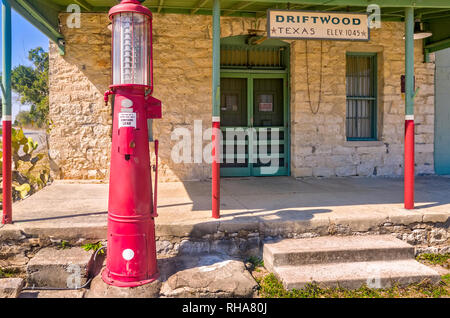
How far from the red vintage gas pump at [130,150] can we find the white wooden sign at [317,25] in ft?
6.28

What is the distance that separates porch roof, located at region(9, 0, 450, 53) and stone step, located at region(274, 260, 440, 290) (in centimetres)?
335

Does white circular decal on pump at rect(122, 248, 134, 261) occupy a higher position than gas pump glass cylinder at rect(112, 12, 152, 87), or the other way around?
gas pump glass cylinder at rect(112, 12, 152, 87)

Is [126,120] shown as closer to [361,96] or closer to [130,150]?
[130,150]

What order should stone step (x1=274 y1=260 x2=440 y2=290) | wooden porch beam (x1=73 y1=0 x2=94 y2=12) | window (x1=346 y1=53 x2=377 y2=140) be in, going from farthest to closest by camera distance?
window (x1=346 y1=53 x2=377 y2=140), wooden porch beam (x1=73 y1=0 x2=94 y2=12), stone step (x1=274 y1=260 x2=440 y2=290)

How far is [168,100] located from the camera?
7.23m

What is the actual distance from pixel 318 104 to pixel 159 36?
3367mm

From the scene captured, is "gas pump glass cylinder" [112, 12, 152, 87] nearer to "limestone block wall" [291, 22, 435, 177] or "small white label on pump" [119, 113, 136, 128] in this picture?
"small white label on pump" [119, 113, 136, 128]

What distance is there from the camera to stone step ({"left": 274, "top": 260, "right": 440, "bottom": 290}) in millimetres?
3723

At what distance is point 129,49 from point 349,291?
3022mm

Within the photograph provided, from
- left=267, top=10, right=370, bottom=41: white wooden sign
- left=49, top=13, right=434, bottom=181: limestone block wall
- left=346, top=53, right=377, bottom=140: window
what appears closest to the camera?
left=267, top=10, right=370, bottom=41: white wooden sign

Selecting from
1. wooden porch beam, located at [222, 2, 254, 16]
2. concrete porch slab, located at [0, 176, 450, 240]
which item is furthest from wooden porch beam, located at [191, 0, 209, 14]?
concrete porch slab, located at [0, 176, 450, 240]

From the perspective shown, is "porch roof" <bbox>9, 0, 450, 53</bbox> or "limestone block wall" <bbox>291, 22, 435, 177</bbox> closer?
"porch roof" <bbox>9, 0, 450, 53</bbox>

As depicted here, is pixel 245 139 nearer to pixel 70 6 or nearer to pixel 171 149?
pixel 171 149
